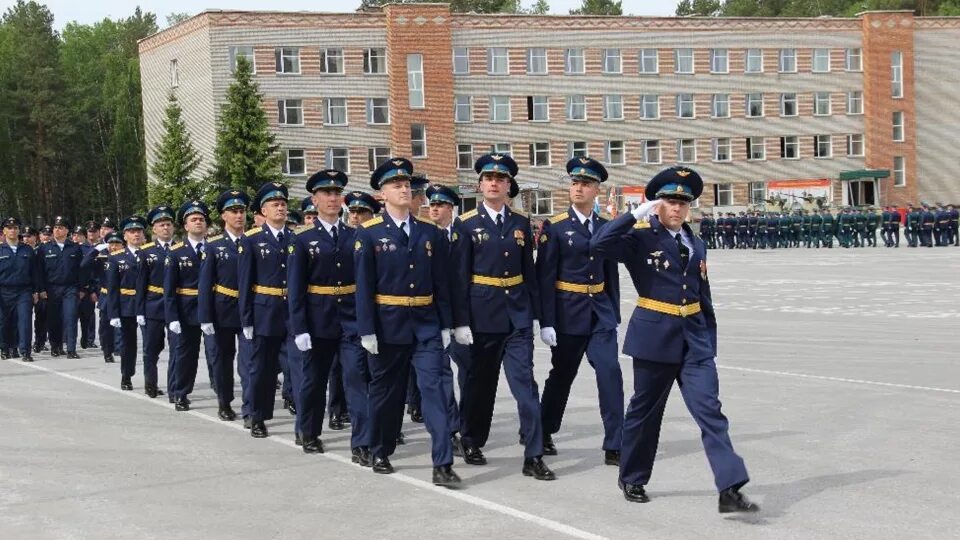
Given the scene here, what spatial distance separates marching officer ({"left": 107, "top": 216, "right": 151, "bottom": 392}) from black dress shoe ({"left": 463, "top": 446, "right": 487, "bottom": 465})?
239 inches

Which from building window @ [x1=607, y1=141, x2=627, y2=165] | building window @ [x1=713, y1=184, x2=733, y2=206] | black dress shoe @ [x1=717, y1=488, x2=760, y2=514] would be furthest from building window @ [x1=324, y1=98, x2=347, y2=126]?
black dress shoe @ [x1=717, y1=488, x2=760, y2=514]

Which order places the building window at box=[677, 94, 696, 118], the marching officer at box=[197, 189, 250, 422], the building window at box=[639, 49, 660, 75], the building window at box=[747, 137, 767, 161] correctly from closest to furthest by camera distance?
1. the marching officer at box=[197, 189, 250, 422]
2. the building window at box=[639, 49, 660, 75]
3. the building window at box=[677, 94, 696, 118]
4. the building window at box=[747, 137, 767, 161]

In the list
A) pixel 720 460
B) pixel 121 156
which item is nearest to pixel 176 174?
pixel 121 156

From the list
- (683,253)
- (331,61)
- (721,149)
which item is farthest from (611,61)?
(683,253)

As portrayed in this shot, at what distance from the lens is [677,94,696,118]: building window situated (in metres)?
79.9

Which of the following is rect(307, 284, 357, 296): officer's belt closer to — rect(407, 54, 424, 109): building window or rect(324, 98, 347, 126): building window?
rect(324, 98, 347, 126): building window

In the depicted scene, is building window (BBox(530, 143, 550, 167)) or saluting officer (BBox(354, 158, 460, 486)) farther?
building window (BBox(530, 143, 550, 167))

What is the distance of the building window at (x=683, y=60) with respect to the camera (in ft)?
260

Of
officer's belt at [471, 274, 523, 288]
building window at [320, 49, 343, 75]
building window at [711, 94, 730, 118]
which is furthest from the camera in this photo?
building window at [711, 94, 730, 118]

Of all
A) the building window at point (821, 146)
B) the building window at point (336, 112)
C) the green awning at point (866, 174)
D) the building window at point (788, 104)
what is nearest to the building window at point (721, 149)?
the building window at point (788, 104)

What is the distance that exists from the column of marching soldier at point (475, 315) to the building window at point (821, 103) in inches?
2940

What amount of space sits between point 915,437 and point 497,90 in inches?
2608

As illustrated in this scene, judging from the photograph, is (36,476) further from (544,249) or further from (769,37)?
(769,37)

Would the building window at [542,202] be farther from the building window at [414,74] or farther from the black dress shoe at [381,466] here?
the black dress shoe at [381,466]
